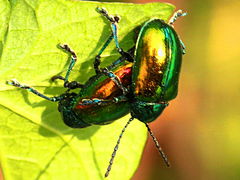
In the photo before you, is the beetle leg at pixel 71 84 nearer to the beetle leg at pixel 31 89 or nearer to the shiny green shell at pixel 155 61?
the beetle leg at pixel 31 89

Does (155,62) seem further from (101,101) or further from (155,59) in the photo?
(101,101)

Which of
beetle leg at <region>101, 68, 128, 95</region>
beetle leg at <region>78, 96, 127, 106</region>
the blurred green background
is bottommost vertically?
the blurred green background

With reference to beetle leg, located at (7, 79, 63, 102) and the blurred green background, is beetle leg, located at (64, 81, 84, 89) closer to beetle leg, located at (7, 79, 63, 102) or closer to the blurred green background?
beetle leg, located at (7, 79, 63, 102)

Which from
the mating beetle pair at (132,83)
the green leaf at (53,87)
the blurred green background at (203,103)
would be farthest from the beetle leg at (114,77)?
the blurred green background at (203,103)

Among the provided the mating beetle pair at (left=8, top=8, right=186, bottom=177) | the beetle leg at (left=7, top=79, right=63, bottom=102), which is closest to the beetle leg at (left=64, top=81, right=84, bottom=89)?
→ the mating beetle pair at (left=8, top=8, right=186, bottom=177)

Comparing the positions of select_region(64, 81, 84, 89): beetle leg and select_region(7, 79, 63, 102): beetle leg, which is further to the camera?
select_region(64, 81, 84, 89): beetle leg

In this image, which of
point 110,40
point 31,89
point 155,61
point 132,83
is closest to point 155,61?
point 155,61

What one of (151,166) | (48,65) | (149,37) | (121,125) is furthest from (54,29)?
(151,166)
